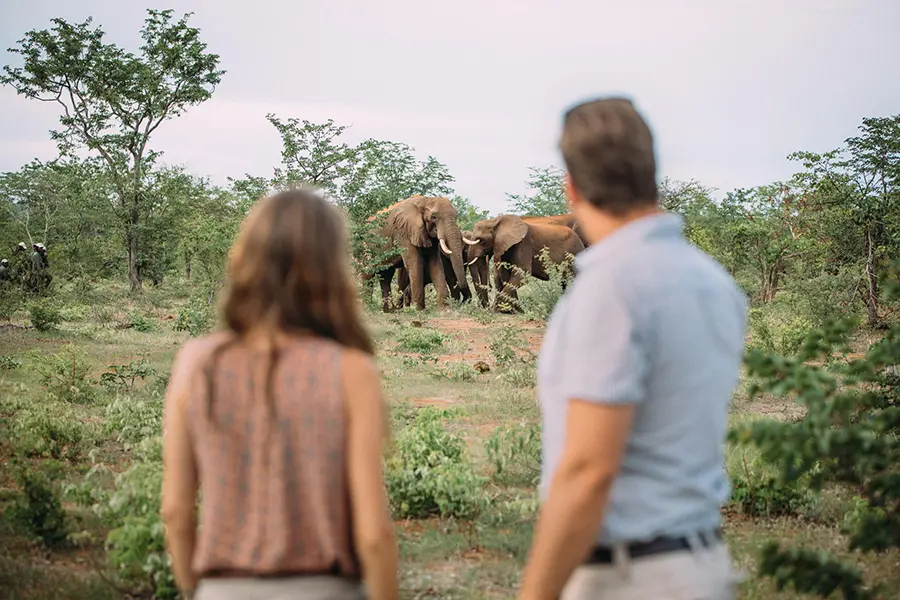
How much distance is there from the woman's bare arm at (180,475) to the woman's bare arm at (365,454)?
307 millimetres

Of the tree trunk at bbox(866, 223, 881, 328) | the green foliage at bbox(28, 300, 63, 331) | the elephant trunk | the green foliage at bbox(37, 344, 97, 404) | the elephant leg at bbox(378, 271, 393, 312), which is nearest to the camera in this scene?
the green foliage at bbox(37, 344, 97, 404)

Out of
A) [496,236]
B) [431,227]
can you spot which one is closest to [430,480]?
[431,227]

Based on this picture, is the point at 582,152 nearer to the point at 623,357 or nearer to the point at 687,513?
the point at 623,357

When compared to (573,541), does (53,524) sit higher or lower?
lower

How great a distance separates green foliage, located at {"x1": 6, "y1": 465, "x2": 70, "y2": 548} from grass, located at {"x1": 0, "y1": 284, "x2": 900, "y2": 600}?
0.24ft

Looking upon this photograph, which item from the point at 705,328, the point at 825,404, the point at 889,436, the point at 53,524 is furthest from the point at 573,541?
the point at 889,436

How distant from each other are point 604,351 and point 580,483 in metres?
0.23

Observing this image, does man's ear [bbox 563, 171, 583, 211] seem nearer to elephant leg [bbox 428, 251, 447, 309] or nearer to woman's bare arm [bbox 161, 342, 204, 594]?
woman's bare arm [bbox 161, 342, 204, 594]

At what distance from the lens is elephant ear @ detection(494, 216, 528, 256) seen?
26.6 meters

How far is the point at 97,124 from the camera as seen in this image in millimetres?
27203

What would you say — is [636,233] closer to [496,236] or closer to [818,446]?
[818,446]

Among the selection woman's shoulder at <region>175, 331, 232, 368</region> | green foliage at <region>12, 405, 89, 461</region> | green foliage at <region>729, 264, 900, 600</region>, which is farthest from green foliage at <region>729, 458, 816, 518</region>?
woman's shoulder at <region>175, 331, 232, 368</region>

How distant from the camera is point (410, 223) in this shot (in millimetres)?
25125

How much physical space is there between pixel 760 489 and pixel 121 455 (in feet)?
14.1
